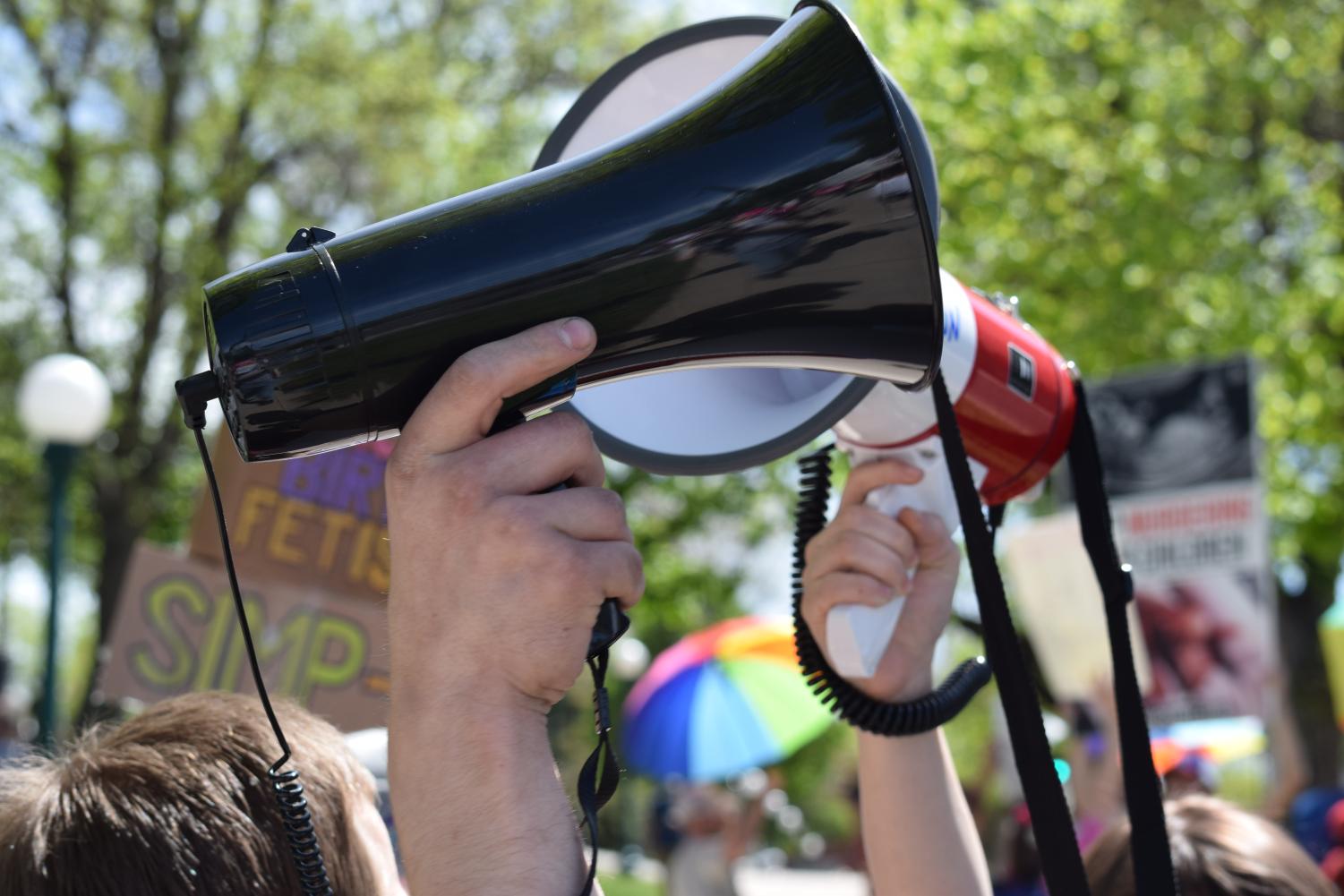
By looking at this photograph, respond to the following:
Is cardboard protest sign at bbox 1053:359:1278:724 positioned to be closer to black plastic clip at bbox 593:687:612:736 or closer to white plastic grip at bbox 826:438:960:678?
white plastic grip at bbox 826:438:960:678

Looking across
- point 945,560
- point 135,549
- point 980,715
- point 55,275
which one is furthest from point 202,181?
point 980,715

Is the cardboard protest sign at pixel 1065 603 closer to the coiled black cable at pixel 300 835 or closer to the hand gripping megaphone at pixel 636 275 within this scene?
the hand gripping megaphone at pixel 636 275

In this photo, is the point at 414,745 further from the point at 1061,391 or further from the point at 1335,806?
the point at 1335,806

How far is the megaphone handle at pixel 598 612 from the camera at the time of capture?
91 centimetres

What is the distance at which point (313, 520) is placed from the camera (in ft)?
9.78

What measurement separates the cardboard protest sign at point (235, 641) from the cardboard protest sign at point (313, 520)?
51 millimetres

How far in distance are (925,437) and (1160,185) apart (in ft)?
30.3

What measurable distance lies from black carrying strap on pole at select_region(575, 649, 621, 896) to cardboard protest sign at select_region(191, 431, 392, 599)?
6.76 ft

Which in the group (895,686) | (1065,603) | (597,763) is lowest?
(1065,603)

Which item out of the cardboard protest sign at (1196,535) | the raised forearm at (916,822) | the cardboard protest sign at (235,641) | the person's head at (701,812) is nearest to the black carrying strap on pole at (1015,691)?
the raised forearm at (916,822)

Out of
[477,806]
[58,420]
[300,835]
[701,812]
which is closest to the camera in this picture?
[477,806]

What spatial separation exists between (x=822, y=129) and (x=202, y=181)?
43.0 feet

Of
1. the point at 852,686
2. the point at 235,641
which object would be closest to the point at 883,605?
the point at 852,686

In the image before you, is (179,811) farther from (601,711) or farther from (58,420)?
(58,420)
